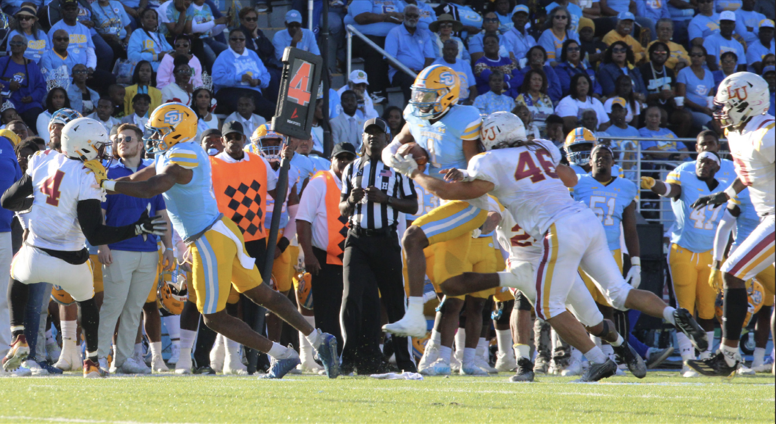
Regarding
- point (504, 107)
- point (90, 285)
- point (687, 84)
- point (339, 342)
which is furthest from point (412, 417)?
point (687, 84)

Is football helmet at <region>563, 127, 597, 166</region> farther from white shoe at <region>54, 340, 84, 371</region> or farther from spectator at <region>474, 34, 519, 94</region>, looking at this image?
white shoe at <region>54, 340, 84, 371</region>

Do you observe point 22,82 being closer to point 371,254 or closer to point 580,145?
point 371,254

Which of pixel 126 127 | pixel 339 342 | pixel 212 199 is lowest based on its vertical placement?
pixel 339 342

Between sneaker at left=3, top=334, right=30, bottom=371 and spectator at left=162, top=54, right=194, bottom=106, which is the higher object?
spectator at left=162, top=54, right=194, bottom=106

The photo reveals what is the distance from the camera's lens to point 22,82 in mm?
9797

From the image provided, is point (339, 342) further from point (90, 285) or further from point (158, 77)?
point (158, 77)

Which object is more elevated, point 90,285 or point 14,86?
point 14,86

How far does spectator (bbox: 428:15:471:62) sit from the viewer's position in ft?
42.0

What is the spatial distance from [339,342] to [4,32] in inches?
217

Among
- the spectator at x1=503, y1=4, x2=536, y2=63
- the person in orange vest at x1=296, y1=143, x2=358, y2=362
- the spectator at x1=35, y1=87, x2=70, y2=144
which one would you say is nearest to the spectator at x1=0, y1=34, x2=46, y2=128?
the spectator at x1=35, y1=87, x2=70, y2=144

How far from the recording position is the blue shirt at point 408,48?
1255 centimetres

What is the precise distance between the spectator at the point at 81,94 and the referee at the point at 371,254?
411cm

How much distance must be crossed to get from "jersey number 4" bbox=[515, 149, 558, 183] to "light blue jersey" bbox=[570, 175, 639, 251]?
2582mm

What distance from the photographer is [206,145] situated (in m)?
8.20
